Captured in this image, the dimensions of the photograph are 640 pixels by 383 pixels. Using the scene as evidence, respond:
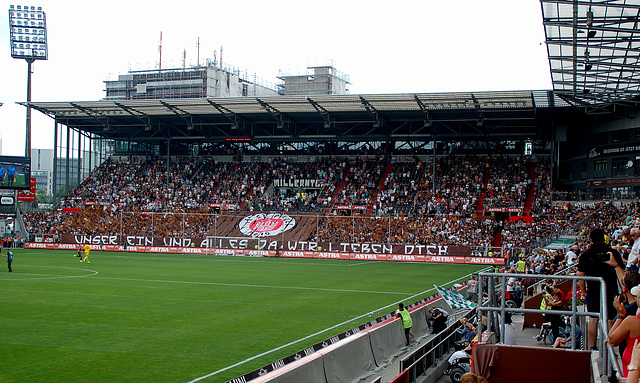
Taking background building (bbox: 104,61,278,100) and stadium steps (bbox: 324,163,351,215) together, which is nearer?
stadium steps (bbox: 324,163,351,215)

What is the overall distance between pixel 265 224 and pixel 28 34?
126 feet

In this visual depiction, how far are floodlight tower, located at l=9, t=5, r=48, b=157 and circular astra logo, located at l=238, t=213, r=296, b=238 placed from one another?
29.4 m

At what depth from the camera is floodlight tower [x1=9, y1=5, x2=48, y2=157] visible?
74.0 meters

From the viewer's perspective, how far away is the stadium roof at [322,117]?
56.9m

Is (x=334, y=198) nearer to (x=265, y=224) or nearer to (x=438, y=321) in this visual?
(x=265, y=224)

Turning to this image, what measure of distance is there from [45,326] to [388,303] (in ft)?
45.2

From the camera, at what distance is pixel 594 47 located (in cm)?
3120

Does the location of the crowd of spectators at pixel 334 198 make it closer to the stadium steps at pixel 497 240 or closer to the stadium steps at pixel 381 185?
the stadium steps at pixel 381 185

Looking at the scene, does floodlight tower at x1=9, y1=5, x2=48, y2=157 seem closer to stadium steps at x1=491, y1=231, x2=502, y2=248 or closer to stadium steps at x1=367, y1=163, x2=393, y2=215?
stadium steps at x1=367, y1=163, x2=393, y2=215

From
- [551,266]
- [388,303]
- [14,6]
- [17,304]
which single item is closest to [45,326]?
[17,304]

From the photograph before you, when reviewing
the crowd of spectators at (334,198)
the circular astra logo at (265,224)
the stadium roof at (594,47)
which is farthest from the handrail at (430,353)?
the circular astra logo at (265,224)

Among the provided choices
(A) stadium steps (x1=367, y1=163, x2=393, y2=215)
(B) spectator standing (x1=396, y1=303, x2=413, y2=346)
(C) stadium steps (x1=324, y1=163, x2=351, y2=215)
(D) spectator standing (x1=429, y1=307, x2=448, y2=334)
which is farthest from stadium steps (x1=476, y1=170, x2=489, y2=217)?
(B) spectator standing (x1=396, y1=303, x2=413, y2=346)

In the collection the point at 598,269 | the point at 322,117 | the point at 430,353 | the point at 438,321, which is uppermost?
the point at 322,117

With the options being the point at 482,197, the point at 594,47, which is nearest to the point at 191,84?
the point at 482,197
